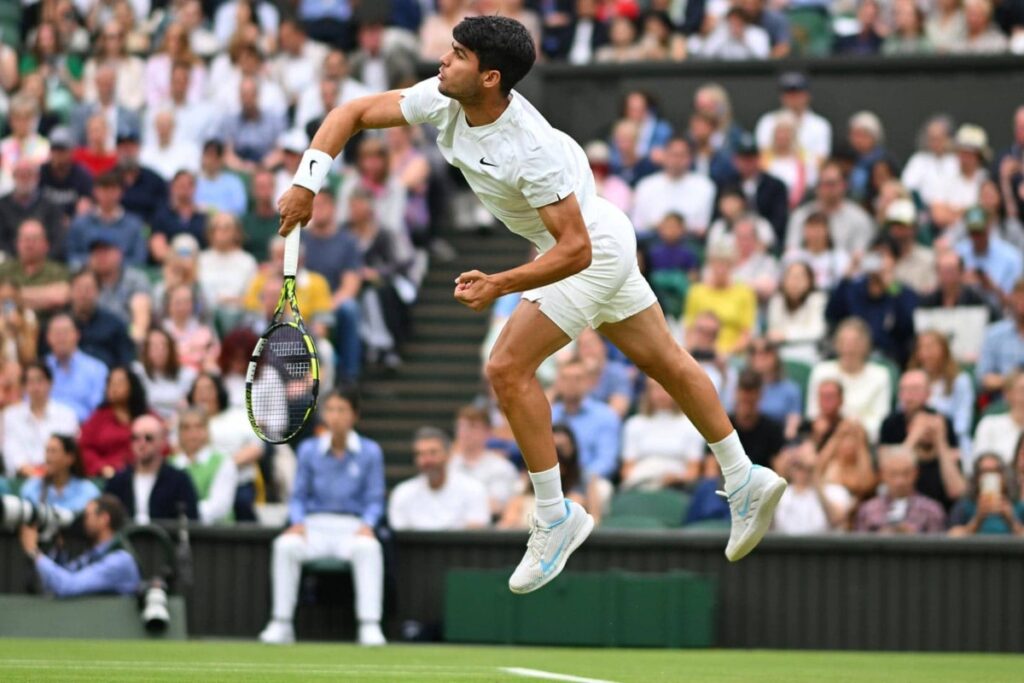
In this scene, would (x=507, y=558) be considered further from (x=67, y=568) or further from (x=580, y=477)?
(x=67, y=568)

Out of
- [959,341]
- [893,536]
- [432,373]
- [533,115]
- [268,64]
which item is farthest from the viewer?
[268,64]

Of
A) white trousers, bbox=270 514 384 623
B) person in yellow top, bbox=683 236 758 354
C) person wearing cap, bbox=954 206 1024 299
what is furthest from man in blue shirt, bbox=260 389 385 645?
person wearing cap, bbox=954 206 1024 299

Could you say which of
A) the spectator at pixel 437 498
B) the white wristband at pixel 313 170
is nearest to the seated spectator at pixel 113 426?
the spectator at pixel 437 498

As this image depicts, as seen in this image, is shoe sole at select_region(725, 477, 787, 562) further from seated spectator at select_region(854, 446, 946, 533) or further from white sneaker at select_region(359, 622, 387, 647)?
white sneaker at select_region(359, 622, 387, 647)

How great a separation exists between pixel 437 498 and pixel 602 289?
226 inches

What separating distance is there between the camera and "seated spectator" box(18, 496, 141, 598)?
7.8 inches

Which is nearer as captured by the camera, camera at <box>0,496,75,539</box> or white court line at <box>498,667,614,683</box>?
white court line at <box>498,667,614,683</box>

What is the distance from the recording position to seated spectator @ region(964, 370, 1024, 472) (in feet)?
44.4

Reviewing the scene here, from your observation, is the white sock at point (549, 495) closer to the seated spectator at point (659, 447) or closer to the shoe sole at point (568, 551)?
the shoe sole at point (568, 551)

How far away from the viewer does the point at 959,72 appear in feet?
57.7

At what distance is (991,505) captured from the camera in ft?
42.5

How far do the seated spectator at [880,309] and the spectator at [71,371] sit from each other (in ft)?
18.6

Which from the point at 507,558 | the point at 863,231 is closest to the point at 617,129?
the point at 863,231

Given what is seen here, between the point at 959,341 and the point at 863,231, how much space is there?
138 cm
